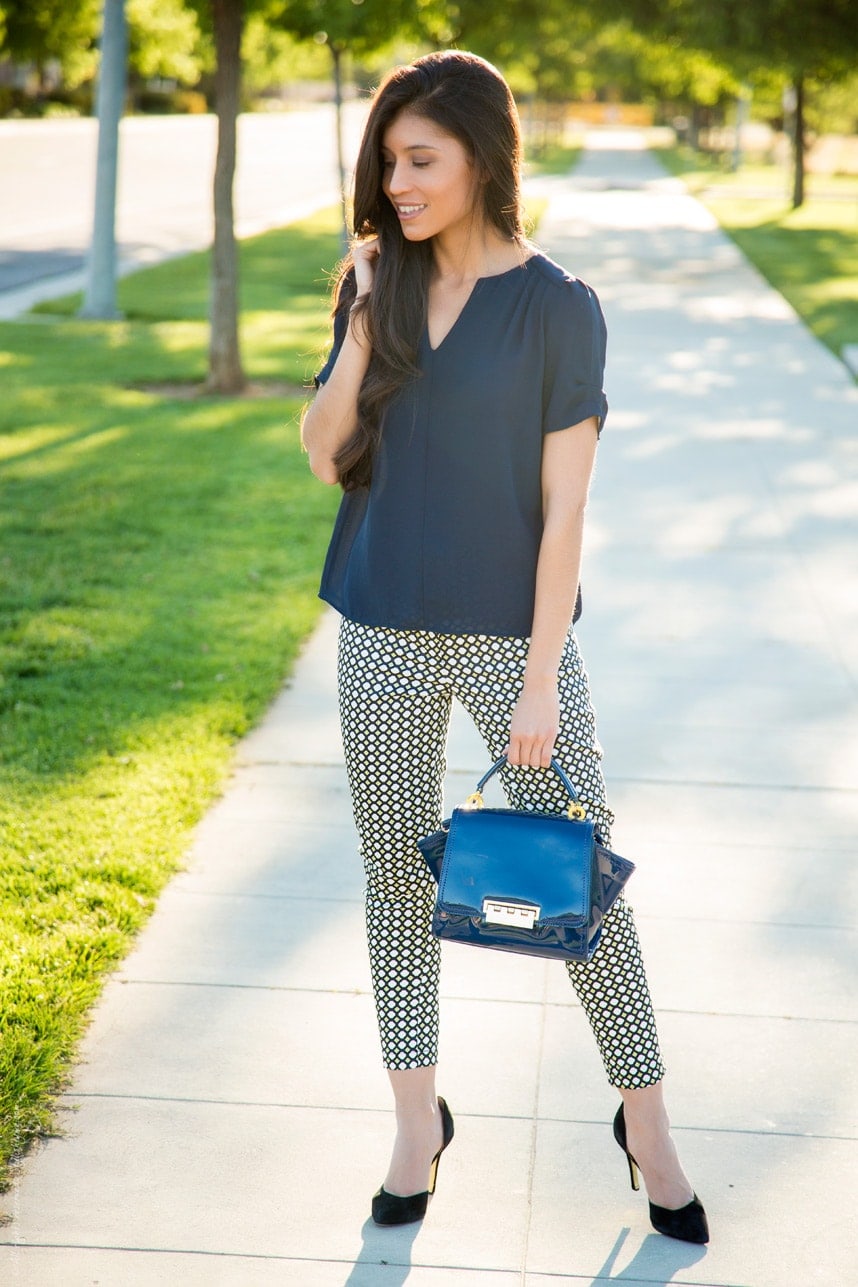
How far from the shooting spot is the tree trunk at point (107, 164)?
1348cm

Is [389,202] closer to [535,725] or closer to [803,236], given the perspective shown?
[535,725]

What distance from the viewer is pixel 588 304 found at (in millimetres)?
2184

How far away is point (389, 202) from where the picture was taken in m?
2.23

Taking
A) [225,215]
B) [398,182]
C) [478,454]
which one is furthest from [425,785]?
[225,215]

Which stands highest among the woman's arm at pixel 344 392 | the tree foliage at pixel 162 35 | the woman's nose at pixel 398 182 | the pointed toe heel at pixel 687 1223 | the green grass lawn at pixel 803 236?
the tree foliage at pixel 162 35

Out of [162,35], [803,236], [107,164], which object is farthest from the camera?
[803,236]

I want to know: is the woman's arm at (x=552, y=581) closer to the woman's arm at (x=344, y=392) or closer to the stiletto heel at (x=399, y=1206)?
the woman's arm at (x=344, y=392)

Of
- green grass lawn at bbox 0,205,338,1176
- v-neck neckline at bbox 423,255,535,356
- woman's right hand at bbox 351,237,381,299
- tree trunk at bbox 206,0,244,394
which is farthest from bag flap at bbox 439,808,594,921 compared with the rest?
tree trunk at bbox 206,0,244,394

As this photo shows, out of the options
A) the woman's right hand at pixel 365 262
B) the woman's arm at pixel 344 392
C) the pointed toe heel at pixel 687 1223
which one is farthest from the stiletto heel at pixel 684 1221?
the woman's right hand at pixel 365 262

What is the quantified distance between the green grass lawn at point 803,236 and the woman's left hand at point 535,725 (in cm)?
1141

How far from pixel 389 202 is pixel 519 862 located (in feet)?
3.41

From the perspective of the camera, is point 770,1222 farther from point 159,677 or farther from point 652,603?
point 652,603

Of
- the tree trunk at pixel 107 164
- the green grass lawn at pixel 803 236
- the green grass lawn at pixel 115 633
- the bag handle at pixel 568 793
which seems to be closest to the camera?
the bag handle at pixel 568 793

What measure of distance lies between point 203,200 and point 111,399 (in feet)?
64.0
